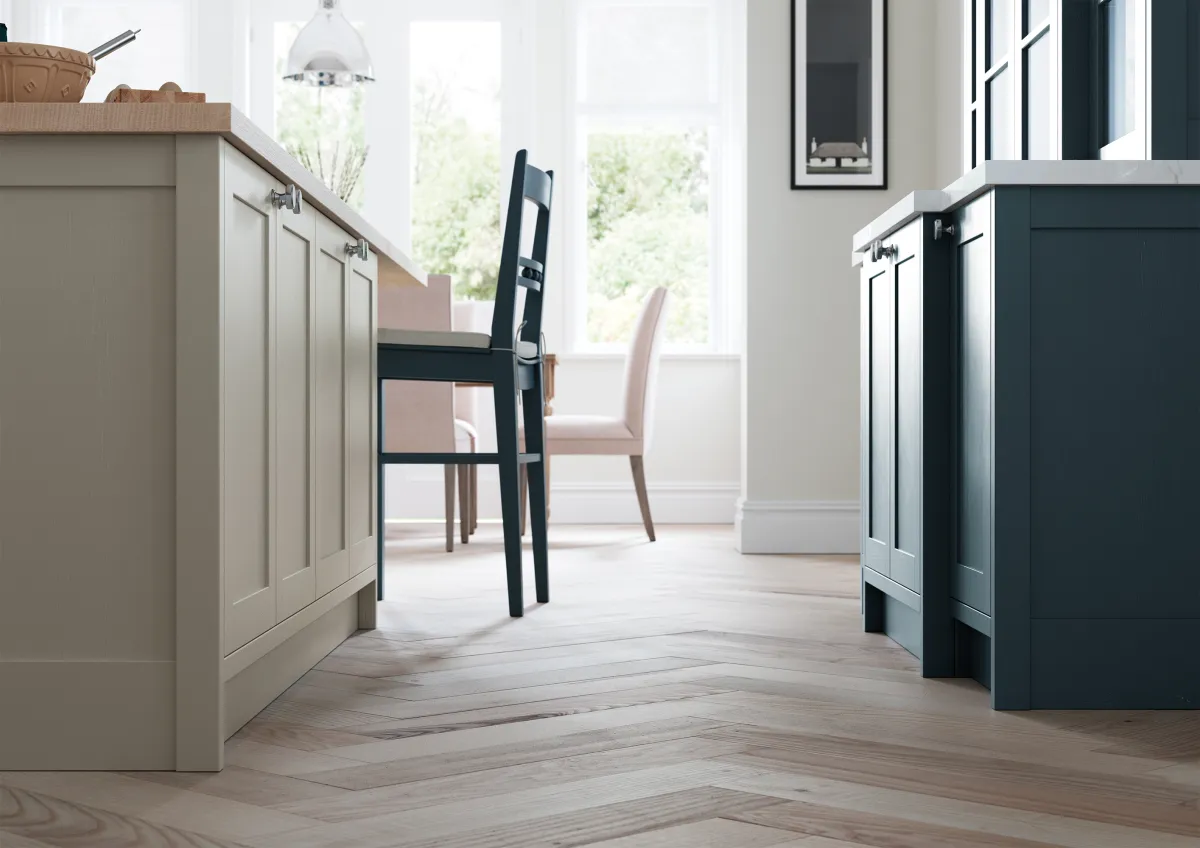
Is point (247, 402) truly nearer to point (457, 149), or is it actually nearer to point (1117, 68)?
point (1117, 68)

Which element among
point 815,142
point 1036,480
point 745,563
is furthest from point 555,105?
point 1036,480

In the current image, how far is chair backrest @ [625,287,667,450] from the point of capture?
411cm

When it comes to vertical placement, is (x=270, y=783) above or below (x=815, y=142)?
below

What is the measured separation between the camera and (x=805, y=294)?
378cm

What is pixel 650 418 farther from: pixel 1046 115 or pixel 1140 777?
pixel 1140 777

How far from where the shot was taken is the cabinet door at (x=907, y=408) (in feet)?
6.41

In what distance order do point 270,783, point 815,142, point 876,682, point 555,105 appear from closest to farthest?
point 270,783, point 876,682, point 815,142, point 555,105

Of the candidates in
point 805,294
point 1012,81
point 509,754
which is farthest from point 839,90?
point 509,754

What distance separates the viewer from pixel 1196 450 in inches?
65.3

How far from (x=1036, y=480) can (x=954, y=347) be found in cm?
32

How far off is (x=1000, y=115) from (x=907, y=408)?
4.55ft

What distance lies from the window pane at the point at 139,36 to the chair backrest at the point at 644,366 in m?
2.51

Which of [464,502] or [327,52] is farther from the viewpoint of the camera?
[464,502]

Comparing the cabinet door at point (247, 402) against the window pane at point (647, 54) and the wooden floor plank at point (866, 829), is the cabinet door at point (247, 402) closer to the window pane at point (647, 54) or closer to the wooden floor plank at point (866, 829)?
the wooden floor plank at point (866, 829)
